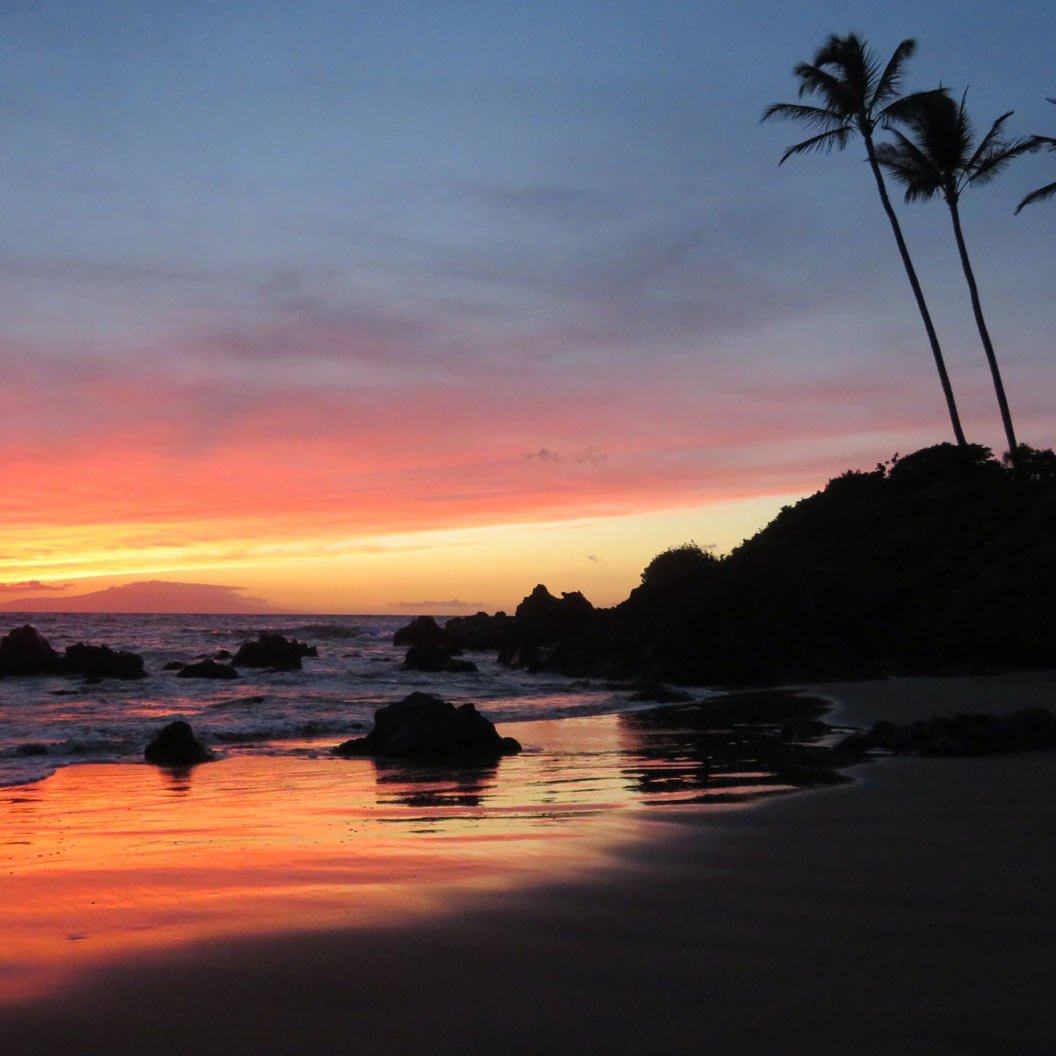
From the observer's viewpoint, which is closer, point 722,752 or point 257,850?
point 257,850

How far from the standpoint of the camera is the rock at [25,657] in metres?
32.4

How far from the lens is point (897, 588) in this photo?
99.5ft

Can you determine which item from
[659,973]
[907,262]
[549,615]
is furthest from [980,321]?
[659,973]

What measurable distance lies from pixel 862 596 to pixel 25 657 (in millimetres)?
26335

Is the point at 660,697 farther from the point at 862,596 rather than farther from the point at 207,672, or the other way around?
the point at 207,672

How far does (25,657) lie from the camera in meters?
32.6

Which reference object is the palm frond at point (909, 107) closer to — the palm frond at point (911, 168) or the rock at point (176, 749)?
the palm frond at point (911, 168)

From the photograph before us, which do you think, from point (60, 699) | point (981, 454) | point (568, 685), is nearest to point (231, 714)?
point (60, 699)

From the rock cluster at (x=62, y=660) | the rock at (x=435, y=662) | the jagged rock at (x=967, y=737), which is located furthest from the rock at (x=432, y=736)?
the rock cluster at (x=62, y=660)

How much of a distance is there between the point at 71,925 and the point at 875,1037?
361cm

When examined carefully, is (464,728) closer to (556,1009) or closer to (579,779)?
(579,779)

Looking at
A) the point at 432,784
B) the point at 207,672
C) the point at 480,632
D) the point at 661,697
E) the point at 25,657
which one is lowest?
the point at 661,697

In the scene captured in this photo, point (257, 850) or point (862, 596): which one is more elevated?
point (257, 850)

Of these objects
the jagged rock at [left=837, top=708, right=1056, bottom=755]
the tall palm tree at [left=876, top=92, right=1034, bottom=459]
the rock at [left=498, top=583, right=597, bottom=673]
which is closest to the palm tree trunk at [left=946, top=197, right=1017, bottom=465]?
the tall palm tree at [left=876, top=92, right=1034, bottom=459]
